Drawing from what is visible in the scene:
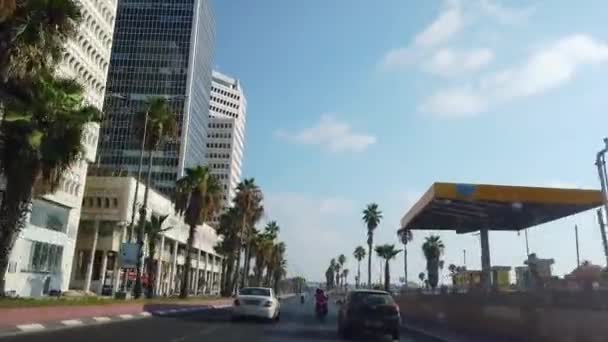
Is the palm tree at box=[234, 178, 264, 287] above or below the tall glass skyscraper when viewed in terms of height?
below

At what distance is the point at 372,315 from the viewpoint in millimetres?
19141

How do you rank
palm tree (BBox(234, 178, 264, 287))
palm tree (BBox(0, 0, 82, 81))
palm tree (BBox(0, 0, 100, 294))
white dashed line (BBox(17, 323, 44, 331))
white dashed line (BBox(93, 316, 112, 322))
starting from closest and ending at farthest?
white dashed line (BBox(17, 323, 44, 331)) → palm tree (BBox(0, 0, 82, 81)) → palm tree (BBox(0, 0, 100, 294)) → white dashed line (BBox(93, 316, 112, 322)) → palm tree (BBox(234, 178, 264, 287))

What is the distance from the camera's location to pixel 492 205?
27203 mm

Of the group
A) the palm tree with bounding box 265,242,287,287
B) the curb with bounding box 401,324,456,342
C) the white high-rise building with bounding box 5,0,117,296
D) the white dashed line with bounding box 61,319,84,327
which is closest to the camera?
the white dashed line with bounding box 61,319,84,327

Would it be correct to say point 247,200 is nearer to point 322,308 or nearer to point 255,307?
point 322,308

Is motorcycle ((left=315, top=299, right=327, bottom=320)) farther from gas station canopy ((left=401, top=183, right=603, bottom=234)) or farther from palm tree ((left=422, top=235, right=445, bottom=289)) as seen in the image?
palm tree ((left=422, top=235, right=445, bottom=289))

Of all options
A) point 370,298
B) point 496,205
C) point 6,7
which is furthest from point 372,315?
point 6,7

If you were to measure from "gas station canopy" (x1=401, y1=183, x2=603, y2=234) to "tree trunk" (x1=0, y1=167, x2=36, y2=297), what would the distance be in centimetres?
1654

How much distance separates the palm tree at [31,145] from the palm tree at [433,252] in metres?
78.1

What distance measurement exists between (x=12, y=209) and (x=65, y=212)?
38.8 metres

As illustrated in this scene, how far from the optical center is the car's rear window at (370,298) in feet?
63.6

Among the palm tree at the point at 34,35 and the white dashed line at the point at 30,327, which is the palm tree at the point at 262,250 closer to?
the palm tree at the point at 34,35

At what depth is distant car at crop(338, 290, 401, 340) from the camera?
62.2ft

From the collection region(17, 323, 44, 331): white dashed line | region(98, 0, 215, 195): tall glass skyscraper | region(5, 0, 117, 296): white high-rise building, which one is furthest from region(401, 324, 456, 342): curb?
region(98, 0, 215, 195): tall glass skyscraper
